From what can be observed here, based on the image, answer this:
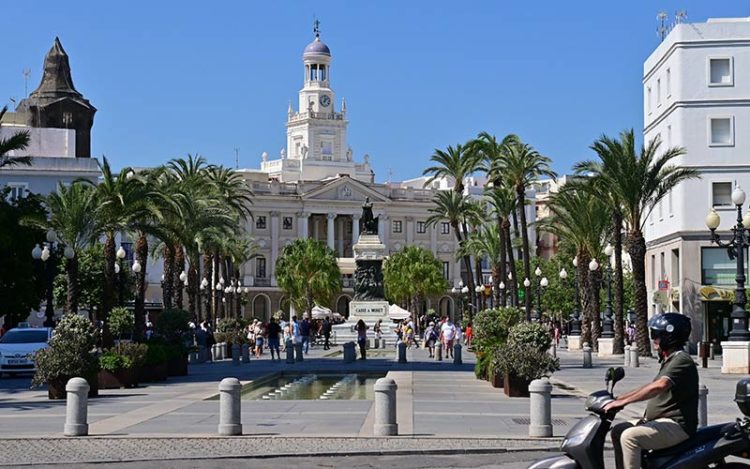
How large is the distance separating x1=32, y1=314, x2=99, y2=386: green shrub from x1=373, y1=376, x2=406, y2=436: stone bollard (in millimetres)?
9322

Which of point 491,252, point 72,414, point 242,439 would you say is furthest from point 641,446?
point 491,252

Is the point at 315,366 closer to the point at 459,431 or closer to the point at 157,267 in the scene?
A: the point at 459,431

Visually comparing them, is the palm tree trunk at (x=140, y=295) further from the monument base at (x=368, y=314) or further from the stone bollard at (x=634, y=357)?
the monument base at (x=368, y=314)

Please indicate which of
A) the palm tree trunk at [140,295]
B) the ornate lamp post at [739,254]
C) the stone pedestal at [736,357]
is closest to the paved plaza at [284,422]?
the stone pedestal at [736,357]

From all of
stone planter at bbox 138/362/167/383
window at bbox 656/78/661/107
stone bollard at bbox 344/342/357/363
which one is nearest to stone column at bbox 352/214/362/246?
window at bbox 656/78/661/107

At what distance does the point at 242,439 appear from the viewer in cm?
1844

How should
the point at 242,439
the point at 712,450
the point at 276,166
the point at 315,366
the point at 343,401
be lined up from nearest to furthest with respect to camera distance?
1. the point at 712,450
2. the point at 242,439
3. the point at 343,401
4. the point at 315,366
5. the point at 276,166

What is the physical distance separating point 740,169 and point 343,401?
113ft

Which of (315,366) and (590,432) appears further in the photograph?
(315,366)

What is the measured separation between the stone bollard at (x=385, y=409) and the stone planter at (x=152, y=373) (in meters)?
15.3

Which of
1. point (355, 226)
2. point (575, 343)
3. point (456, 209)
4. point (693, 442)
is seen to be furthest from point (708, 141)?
point (355, 226)

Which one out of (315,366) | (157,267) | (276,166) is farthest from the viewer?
(276,166)

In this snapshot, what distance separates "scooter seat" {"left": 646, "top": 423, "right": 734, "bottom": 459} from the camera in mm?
9719

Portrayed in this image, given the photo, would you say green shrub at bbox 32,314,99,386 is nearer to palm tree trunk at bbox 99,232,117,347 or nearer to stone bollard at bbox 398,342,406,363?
palm tree trunk at bbox 99,232,117,347
